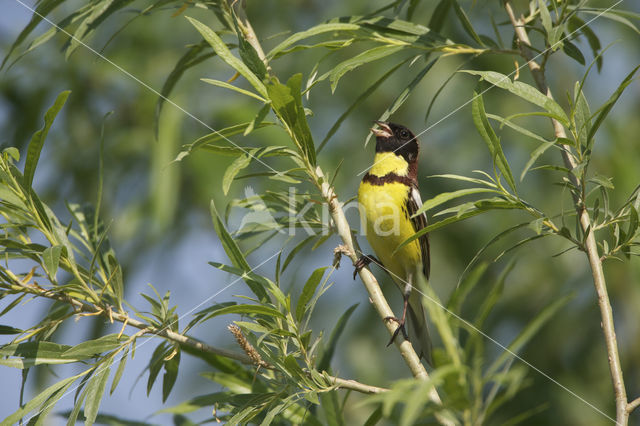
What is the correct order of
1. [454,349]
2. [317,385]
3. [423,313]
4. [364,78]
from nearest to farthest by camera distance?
[454,349], [317,385], [423,313], [364,78]

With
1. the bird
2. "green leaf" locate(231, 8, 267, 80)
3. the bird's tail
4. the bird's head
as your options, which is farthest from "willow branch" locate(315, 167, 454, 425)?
the bird's head

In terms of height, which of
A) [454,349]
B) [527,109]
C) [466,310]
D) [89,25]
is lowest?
[466,310]

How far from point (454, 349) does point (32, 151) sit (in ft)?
4.30

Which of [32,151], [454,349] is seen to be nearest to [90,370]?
[32,151]

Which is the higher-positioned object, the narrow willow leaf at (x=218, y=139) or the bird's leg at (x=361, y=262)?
the narrow willow leaf at (x=218, y=139)

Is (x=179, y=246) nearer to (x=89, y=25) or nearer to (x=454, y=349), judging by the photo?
(x=89, y=25)

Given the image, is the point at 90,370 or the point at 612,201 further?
the point at 612,201

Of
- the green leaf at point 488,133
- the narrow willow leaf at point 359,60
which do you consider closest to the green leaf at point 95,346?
the narrow willow leaf at point 359,60

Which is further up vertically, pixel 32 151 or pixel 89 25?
pixel 89 25

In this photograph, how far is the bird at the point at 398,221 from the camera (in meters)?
3.48

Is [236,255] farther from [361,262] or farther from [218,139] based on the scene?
[361,262]

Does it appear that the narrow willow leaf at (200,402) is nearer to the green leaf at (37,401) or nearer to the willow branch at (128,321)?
the willow branch at (128,321)

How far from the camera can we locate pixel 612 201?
4031mm

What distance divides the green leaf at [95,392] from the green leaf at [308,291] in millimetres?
547
